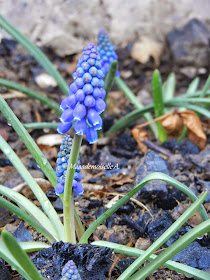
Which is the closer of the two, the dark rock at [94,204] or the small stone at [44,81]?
the dark rock at [94,204]

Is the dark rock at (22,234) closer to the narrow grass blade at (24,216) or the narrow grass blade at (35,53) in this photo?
the narrow grass blade at (24,216)

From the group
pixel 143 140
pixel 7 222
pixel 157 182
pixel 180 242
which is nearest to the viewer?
pixel 180 242

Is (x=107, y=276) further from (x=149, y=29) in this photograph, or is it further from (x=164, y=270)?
(x=149, y=29)

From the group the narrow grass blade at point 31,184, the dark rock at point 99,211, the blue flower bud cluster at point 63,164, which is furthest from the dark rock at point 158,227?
the blue flower bud cluster at point 63,164

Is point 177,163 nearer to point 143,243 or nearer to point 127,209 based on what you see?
point 127,209

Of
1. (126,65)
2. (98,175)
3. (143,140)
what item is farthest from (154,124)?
(126,65)
